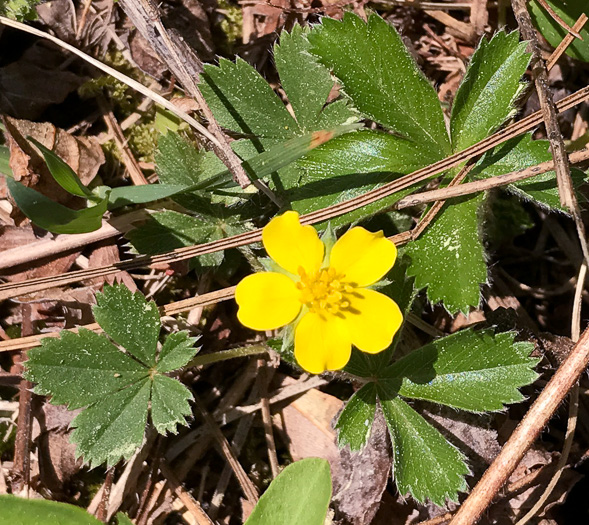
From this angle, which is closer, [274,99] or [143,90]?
[143,90]

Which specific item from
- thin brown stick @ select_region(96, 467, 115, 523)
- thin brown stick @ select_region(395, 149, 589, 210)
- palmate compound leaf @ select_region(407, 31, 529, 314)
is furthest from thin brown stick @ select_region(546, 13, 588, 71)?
thin brown stick @ select_region(96, 467, 115, 523)

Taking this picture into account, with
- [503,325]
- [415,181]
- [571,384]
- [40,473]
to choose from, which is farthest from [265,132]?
[40,473]

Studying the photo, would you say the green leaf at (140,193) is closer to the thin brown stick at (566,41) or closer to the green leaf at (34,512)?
the green leaf at (34,512)

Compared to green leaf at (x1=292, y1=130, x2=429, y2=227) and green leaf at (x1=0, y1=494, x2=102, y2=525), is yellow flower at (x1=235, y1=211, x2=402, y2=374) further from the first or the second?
green leaf at (x1=0, y1=494, x2=102, y2=525)

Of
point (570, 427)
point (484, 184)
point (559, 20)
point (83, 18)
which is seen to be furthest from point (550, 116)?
point (83, 18)

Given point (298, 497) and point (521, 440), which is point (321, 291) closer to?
point (298, 497)
